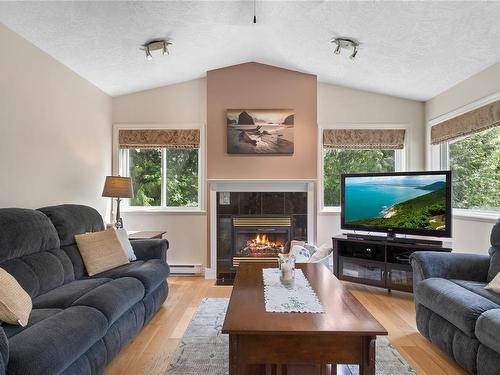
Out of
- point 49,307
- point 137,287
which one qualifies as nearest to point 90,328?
point 49,307

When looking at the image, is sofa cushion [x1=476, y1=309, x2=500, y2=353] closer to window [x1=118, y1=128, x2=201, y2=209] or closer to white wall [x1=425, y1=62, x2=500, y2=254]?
white wall [x1=425, y1=62, x2=500, y2=254]

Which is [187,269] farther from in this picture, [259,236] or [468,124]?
[468,124]

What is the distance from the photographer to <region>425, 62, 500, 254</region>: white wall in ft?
10.8

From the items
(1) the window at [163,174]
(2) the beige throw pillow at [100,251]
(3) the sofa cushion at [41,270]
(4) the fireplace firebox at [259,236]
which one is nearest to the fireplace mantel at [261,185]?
(4) the fireplace firebox at [259,236]

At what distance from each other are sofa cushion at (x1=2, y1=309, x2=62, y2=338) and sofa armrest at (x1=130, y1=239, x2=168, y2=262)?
1.37 meters

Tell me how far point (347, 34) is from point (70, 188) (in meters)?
3.36

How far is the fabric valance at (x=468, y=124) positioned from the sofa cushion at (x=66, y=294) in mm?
3836

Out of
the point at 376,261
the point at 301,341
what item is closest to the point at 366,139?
the point at 376,261

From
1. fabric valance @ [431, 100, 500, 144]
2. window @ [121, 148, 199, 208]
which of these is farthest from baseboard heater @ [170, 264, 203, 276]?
fabric valance @ [431, 100, 500, 144]

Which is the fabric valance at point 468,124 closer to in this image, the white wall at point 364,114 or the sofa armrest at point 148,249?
the white wall at point 364,114

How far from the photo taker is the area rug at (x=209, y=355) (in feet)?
7.04

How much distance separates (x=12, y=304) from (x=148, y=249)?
5.54ft

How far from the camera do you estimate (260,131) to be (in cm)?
453

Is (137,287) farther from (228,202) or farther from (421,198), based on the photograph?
(421,198)
